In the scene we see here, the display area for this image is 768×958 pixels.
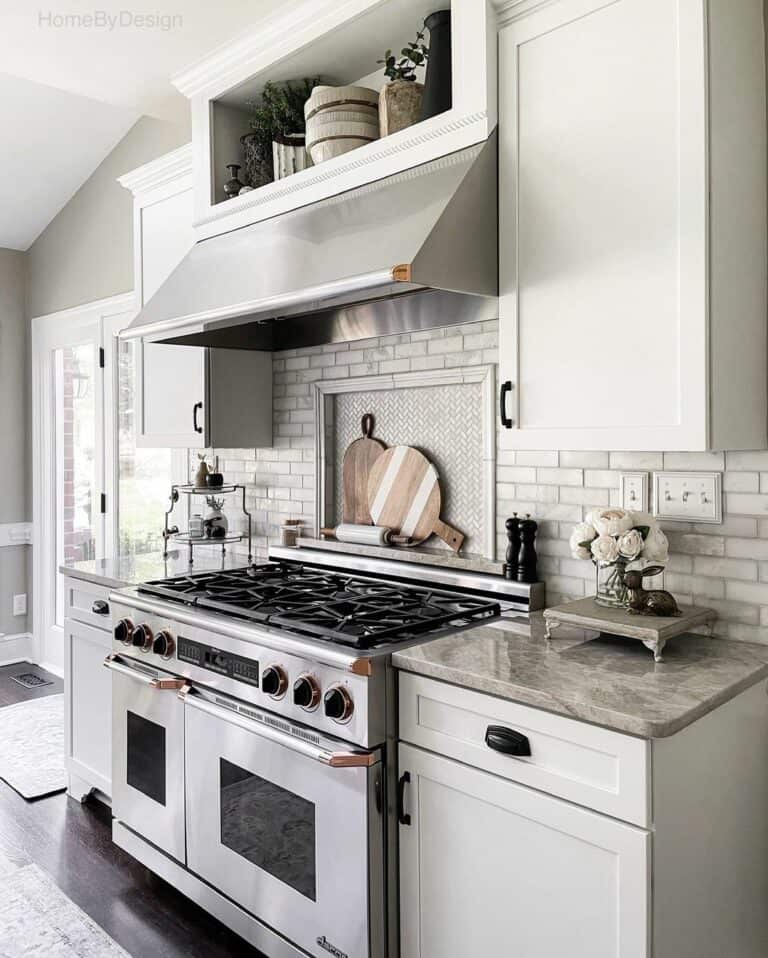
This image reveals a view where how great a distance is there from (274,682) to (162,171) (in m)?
2.13

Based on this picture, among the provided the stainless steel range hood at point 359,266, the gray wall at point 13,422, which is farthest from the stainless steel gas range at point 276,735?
the gray wall at point 13,422

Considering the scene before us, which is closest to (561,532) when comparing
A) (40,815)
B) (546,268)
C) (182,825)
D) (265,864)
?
(546,268)

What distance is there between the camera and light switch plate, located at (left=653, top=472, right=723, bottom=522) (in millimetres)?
1875

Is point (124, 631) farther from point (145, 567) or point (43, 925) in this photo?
point (43, 925)

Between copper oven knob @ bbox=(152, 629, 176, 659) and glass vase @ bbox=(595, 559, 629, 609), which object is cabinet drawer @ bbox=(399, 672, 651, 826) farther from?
copper oven knob @ bbox=(152, 629, 176, 659)

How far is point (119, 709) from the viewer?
2.61 meters

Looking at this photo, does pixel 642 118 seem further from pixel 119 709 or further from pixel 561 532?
pixel 119 709

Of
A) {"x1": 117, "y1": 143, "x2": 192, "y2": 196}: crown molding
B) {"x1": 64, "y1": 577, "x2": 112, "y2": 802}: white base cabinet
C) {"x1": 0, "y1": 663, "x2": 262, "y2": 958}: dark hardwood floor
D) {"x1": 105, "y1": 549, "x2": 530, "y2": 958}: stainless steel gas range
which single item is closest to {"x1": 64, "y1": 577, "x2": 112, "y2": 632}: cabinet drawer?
{"x1": 64, "y1": 577, "x2": 112, "y2": 802}: white base cabinet

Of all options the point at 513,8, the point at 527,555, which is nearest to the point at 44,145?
the point at 513,8

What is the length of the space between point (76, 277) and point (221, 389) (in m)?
1.96

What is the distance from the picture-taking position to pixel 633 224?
1.69 meters

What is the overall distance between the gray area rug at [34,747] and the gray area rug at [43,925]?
68cm

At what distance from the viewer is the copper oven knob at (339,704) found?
1.79 m

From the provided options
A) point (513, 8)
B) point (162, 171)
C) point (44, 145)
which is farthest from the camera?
point (44, 145)
